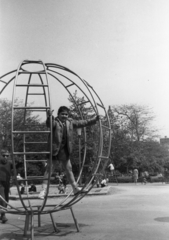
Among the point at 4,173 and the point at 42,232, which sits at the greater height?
the point at 4,173

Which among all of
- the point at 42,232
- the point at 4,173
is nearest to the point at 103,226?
the point at 42,232

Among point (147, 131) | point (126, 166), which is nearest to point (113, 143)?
point (126, 166)

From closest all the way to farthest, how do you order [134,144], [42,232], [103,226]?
[42,232] < [103,226] < [134,144]

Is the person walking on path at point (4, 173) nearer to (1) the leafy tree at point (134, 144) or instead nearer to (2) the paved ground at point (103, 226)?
(2) the paved ground at point (103, 226)

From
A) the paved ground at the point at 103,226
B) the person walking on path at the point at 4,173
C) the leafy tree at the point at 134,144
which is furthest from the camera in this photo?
the leafy tree at the point at 134,144

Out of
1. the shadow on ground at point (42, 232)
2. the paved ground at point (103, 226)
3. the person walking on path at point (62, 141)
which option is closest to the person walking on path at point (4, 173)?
the paved ground at point (103, 226)

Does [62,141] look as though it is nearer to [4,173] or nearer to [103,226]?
[103,226]

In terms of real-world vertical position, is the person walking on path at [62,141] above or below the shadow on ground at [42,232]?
above

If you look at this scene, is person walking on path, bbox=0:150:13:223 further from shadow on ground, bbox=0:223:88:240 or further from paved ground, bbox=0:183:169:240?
shadow on ground, bbox=0:223:88:240

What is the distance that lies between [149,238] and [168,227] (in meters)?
1.06

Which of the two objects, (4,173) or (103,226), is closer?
(103,226)

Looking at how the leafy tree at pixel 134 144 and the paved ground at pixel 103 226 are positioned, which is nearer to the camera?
the paved ground at pixel 103 226

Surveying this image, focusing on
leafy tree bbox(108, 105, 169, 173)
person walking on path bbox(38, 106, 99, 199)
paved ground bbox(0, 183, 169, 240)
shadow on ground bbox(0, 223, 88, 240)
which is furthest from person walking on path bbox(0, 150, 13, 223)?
leafy tree bbox(108, 105, 169, 173)

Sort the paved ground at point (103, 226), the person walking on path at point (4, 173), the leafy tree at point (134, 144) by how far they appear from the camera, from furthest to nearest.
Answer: the leafy tree at point (134, 144), the person walking on path at point (4, 173), the paved ground at point (103, 226)
